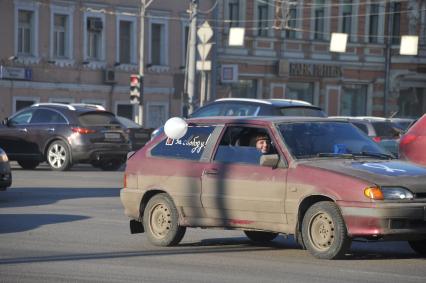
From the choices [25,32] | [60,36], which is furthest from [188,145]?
[60,36]

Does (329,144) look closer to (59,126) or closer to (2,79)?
(59,126)

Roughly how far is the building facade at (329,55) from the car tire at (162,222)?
36255mm

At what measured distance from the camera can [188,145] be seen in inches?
456

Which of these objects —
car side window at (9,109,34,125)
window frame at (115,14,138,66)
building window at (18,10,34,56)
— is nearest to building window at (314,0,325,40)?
window frame at (115,14,138,66)

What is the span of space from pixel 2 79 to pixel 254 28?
14.1m

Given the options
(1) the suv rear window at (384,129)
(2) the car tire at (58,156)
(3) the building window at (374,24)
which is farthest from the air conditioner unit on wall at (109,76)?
(1) the suv rear window at (384,129)

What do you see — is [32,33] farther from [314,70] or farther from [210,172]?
[210,172]

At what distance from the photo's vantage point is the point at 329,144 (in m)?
10.9

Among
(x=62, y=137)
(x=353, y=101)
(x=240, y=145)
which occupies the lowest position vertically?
(x=353, y=101)

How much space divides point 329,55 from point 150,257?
42888 mm

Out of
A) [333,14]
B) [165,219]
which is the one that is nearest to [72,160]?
[165,219]

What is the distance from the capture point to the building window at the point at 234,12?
48406 millimetres

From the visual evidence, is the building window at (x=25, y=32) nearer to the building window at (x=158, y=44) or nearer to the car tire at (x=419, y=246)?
the building window at (x=158, y=44)

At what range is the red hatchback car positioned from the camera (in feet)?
32.6
